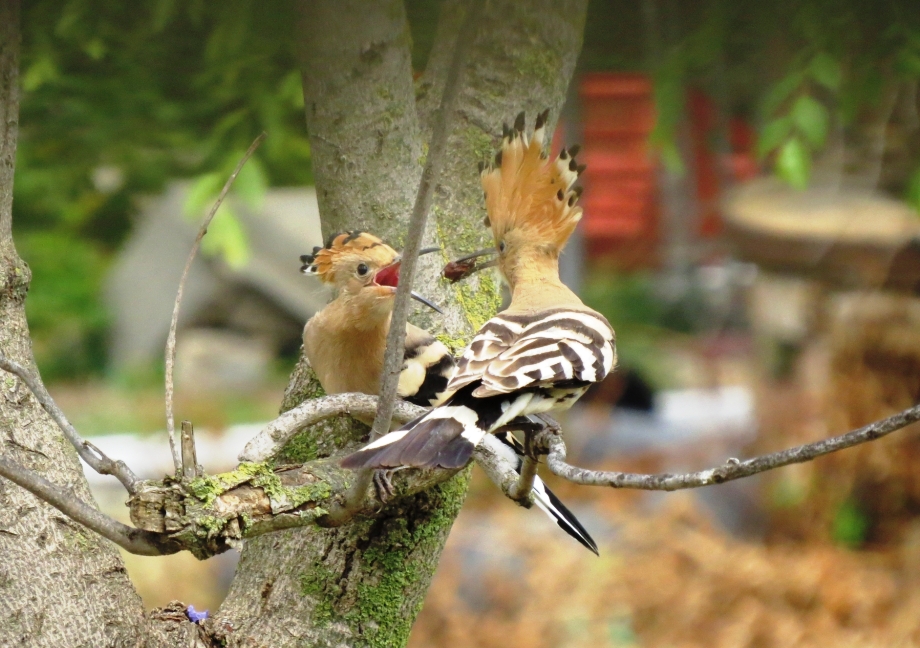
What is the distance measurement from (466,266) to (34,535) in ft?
2.66

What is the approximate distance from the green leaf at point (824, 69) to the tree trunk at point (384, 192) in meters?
0.64

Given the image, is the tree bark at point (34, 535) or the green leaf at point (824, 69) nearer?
the tree bark at point (34, 535)

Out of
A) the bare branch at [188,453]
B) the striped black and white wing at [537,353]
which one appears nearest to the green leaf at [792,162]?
the striped black and white wing at [537,353]

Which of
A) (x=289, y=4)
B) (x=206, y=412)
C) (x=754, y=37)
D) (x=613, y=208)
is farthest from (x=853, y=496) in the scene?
(x=613, y=208)

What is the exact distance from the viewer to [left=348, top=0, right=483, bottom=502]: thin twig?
3.78 feet

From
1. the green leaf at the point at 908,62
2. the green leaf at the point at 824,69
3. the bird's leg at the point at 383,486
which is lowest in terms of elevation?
the bird's leg at the point at 383,486

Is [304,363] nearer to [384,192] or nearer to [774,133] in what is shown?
[384,192]

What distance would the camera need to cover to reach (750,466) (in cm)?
108

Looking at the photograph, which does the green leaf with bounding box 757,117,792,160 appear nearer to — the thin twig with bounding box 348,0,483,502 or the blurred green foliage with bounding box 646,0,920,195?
the blurred green foliage with bounding box 646,0,920,195

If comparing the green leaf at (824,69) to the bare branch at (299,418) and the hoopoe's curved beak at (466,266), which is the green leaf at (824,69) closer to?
the hoopoe's curved beak at (466,266)

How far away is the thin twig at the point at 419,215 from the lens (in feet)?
3.78

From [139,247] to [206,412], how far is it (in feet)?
7.70

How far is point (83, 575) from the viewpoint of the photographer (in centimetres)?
152

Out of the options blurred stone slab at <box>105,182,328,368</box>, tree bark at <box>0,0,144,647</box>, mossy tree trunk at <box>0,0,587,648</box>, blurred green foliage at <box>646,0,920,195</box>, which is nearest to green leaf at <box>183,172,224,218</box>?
mossy tree trunk at <box>0,0,587,648</box>
